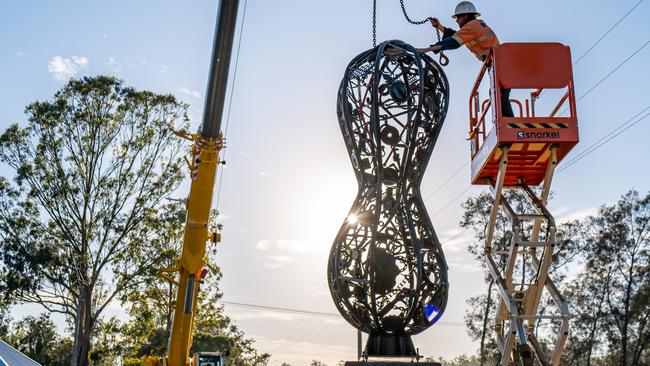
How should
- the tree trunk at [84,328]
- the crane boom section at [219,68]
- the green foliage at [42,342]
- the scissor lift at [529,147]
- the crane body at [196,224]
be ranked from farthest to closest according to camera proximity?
the green foliage at [42,342] → the tree trunk at [84,328] → the crane body at [196,224] → the crane boom section at [219,68] → the scissor lift at [529,147]

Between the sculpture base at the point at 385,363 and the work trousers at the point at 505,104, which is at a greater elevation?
the work trousers at the point at 505,104

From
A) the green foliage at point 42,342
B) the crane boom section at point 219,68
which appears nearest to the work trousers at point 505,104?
the crane boom section at point 219,68

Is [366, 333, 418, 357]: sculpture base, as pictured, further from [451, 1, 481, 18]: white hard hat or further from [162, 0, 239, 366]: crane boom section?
[162, 0, 239, 366]: crane boom section

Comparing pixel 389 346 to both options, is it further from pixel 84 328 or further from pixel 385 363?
pixel 84 328

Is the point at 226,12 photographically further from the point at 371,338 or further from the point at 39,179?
the point at 39,179

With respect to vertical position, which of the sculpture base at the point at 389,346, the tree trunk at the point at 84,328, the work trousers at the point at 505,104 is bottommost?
the sculpture base at the point at 389,346

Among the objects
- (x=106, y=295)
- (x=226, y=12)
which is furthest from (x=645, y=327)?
(x=226, y=12)

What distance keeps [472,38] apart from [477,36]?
0.05 m

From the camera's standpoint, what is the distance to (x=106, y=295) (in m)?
20.3

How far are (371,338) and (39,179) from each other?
49.7 feet

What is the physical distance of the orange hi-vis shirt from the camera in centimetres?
699

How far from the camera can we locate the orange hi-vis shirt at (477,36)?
699 cm

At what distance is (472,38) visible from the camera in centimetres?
705

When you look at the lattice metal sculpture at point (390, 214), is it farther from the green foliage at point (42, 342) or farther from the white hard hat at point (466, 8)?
the green foliage at point (42, 342)
